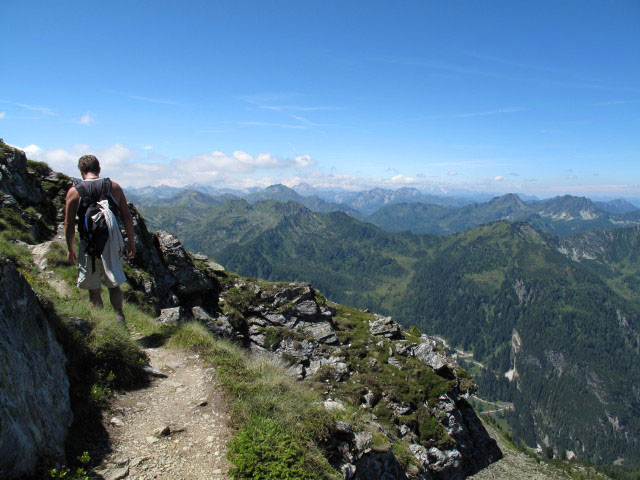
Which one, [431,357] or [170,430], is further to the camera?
[431,357]

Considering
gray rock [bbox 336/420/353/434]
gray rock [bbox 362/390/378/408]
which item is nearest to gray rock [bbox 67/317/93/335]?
gray rock [bbox 336/420/353/434]

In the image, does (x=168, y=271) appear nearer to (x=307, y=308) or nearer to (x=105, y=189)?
(x=307, y=308)

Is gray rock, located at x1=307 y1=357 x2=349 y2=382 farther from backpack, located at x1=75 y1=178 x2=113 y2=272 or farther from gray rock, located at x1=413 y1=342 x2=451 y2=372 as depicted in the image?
backpack, located at x1=75 y1=178 x2=113 y2=272

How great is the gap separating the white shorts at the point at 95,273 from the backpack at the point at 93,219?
30cm

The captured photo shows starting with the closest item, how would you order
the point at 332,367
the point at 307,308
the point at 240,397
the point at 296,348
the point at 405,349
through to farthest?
1. the point at 240,397
2. the point at 332,367
3. the point at 296,348
4. the point at 405,349
5. the point at 307,308

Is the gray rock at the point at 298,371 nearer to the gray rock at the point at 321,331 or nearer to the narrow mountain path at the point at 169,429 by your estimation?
the gray rock at the point at 321,331

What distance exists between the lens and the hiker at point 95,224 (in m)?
9.95

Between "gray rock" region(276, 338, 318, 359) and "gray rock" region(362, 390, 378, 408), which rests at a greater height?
"gray rock" region(276, 338, 318, 359)

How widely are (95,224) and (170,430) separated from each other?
631 centimetres

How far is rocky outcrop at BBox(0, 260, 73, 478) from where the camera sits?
5086 millimetres

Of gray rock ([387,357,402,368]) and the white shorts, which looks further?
gray rock ([387,357,402,368])

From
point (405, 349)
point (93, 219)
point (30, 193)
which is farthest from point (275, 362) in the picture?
point (405, 349)

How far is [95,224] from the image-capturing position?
9977mm

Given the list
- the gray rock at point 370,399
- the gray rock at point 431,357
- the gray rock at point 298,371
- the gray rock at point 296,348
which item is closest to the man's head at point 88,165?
the gray rock at point 298,371
